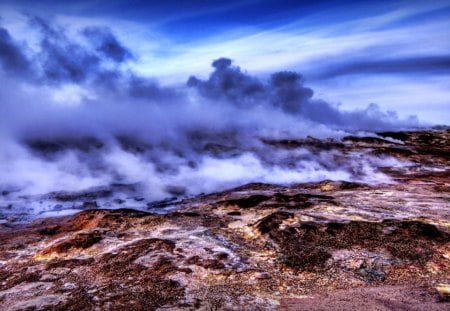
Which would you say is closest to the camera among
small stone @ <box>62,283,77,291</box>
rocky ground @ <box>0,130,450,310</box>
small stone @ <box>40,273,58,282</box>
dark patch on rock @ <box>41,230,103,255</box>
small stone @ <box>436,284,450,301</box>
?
small stone @ <box>436,284,450,301</box>

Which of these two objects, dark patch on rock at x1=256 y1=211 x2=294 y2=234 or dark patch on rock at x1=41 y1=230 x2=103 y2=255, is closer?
dark patch on rock at x1=41 y1=230 x2=103 y2=255

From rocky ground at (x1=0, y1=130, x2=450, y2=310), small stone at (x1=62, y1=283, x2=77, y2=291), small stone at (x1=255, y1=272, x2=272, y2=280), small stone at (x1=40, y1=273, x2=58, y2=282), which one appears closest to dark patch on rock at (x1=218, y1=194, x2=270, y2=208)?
rocky ground at (x1=0, y1=130, x2=450, y2=310)

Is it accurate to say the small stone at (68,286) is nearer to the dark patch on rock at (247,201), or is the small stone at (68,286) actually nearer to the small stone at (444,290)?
the small stone at (444,290)

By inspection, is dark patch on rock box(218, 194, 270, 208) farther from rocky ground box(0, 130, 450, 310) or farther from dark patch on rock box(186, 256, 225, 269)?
dark patch on rock box(186, 256, 225, 269)

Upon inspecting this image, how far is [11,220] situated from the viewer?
19875 millimetres

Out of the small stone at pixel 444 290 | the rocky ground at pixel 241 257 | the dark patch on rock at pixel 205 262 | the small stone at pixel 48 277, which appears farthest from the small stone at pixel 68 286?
the small stone at pixel 444 290

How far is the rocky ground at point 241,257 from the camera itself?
9.69 m

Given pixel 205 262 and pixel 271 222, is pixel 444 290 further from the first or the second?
pixel 271 222

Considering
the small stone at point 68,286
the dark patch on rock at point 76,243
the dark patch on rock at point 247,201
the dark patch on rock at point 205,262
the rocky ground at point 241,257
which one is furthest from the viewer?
the dark patch on rock at point 247,201

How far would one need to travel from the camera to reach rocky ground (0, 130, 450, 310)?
31.8 feet

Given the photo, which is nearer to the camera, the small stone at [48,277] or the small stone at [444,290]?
the small stone at [444,290]

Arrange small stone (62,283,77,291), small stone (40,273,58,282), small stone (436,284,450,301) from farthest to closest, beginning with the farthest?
small stone (40,273,58,282), small stone (62,283,77,291), small stone (436,284,450,301)

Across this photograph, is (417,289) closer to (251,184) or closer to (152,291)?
(152,291)

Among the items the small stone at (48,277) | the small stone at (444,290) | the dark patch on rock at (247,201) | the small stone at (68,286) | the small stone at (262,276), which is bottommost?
the dark patch on rock at (247,201)
